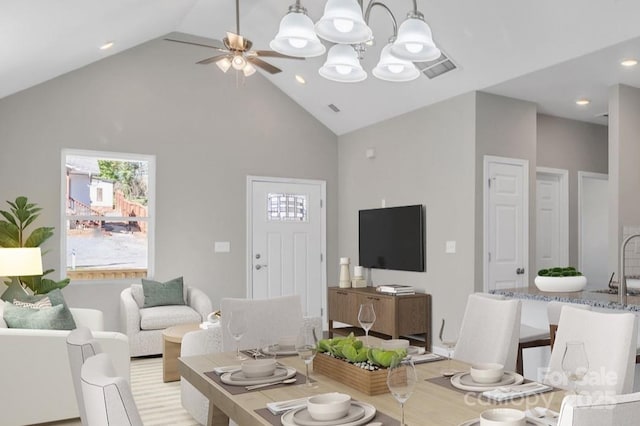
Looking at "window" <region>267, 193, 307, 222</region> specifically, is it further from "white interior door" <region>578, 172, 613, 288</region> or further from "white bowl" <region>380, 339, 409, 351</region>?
"white bowl" <region>380, 339, 409, 351</region>

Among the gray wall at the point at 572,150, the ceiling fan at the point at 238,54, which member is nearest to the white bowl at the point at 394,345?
the ceiling fan at the point at 238,54

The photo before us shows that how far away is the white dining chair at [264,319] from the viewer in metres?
2.98

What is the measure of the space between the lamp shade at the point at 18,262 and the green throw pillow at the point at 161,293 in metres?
1.33

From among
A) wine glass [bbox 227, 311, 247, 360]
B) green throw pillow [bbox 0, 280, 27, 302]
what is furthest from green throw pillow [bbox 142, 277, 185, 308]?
wine glass [bbox 227, 311, 247, 360]

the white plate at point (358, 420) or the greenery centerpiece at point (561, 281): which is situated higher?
the greenery centerpiece at point (561, 281)

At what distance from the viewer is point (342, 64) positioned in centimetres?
280

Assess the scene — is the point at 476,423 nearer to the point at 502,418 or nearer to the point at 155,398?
the point at 502,418

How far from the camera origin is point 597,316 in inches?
85.4

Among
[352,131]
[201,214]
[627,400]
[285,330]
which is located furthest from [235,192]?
[627,400]

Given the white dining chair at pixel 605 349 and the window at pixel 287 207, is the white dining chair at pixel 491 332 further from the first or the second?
the window at pixel 287 207

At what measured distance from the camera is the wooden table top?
165 centimetres

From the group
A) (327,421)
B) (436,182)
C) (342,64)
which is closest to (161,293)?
(436,182)

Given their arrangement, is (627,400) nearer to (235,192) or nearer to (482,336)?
(482,336)

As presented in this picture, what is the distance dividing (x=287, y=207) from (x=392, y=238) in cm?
160
